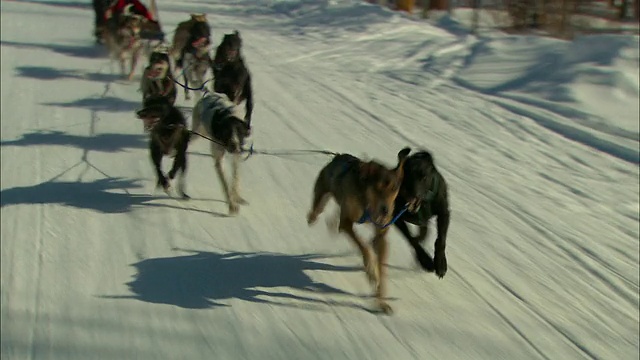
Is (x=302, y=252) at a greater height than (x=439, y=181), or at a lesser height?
lesser

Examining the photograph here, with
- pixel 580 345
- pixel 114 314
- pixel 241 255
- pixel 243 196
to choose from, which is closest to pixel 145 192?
pixel 243 196

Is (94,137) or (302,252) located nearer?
(302,252)

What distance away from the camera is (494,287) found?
5.83 m

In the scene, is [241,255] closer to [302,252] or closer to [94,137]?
[302,252]

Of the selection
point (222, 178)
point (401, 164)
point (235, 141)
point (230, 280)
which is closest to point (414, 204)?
point (401, 164)

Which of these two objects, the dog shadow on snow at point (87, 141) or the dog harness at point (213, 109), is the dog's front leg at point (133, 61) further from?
the dog harness at point (213, 109)

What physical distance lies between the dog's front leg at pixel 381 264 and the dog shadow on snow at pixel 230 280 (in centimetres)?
15

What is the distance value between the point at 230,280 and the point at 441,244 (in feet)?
4.81

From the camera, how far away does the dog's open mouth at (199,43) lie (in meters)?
10.3

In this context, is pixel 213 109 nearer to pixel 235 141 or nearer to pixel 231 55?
pixel 235 141

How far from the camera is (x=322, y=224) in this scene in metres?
6.76

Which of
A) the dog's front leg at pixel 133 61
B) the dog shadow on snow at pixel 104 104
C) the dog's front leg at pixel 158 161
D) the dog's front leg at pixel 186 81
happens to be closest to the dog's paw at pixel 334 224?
the dog's front leg at pixel 158 161

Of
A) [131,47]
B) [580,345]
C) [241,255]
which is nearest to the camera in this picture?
[580,345]

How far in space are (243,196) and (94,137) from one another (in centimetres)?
275
